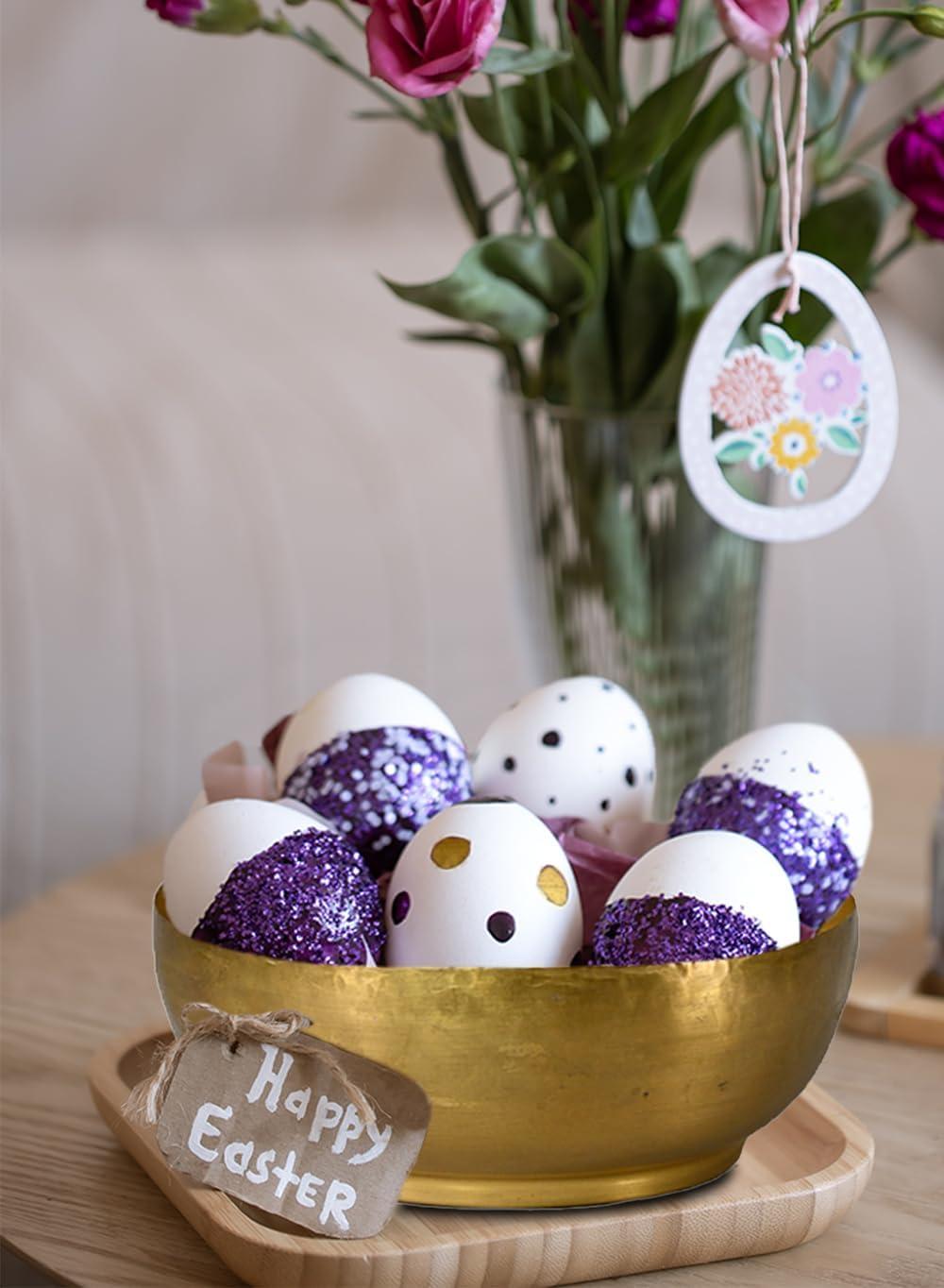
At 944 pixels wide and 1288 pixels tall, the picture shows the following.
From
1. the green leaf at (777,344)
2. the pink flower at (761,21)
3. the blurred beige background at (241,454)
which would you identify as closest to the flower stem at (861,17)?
the pink flower at (761,21)

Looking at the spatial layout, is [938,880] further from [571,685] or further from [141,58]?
[141,58]

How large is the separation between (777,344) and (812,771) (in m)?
0.20

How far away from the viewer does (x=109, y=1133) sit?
2.04 feet

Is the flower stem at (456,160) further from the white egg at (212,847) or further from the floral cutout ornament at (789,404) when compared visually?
the white egg at (212,847)

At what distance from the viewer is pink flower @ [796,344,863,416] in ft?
2.25

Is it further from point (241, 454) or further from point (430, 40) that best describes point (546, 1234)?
point (241, 454)

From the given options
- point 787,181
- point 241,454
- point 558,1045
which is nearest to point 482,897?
point 558,1045

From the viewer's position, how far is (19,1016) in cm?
73

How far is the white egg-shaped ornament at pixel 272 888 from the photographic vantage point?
500 mm

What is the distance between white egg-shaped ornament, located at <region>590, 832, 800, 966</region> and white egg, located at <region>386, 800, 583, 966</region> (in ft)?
0.05

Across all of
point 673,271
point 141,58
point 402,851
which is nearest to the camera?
point 402,851

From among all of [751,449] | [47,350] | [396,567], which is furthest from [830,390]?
[47,350]

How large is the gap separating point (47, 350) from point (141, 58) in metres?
0.35

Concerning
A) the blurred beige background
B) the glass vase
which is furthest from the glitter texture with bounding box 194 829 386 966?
the blurred beige background
